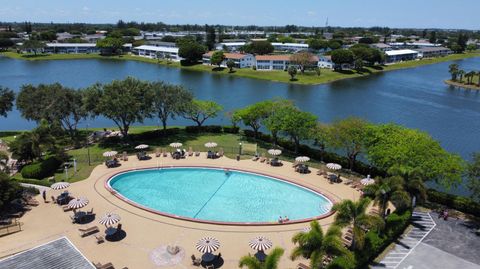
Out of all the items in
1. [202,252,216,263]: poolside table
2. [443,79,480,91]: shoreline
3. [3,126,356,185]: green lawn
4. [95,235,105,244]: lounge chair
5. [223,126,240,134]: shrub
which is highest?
[443,79,480,91]: shoreline

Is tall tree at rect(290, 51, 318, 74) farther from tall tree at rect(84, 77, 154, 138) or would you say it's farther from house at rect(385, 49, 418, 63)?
tall tree at rect(84, 77, 154, 138)

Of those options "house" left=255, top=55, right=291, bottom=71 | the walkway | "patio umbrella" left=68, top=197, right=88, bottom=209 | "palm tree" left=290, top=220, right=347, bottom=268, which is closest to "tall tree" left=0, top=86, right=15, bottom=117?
"patio umbrella" left=68, top=197, right=88, bottom=209

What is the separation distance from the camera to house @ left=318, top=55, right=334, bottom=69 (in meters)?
149

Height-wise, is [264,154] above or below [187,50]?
below

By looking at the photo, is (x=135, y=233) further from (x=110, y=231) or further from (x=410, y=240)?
(x=410, y=240)

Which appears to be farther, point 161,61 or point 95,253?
point 161,61

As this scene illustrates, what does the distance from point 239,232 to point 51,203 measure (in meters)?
19.8

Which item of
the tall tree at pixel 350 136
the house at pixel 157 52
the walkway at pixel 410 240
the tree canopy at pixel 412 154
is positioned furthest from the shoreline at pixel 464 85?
the house at pixel 157 52

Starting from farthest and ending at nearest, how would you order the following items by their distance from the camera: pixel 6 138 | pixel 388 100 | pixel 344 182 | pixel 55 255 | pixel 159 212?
1. pixel 388 100
2. pixel 6 138
3. pixel 344 182
4. pixel 159 212
5. pixel 55 255

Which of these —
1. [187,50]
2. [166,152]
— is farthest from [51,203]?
[187,50]

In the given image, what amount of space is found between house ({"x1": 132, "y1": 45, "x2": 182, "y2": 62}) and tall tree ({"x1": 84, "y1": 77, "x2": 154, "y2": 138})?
397 feet

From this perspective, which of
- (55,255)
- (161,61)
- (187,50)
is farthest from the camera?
(161,61)

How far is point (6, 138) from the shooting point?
56.8 meters

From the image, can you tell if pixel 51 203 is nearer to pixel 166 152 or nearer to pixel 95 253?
pixel 95 253
